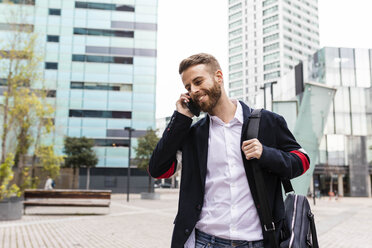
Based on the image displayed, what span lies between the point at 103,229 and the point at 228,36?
114658 millimetres

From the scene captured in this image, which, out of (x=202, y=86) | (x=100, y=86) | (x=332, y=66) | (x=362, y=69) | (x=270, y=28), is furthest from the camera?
(x=270, y=28)

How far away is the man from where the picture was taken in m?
1.84

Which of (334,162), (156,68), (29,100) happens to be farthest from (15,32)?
(334,162)

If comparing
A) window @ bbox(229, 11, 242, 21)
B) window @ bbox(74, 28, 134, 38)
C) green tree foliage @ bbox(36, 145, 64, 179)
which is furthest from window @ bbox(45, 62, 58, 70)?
window @ bbox(229, 11, 242, 21)

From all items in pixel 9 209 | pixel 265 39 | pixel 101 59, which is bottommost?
pixel 9 209

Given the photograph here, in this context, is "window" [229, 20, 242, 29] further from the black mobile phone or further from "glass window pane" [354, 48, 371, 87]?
the black mobile phone

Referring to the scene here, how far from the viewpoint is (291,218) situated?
186cm

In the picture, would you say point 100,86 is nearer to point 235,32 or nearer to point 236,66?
point 236,66

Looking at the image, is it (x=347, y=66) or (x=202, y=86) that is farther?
(x=347, y=66)

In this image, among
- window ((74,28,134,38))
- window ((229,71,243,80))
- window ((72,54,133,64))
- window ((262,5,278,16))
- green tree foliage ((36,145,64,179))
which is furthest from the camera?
window ((229,71,243,80))

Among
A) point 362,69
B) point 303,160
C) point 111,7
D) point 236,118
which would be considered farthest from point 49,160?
point 362,69

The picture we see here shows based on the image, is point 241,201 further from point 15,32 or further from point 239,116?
point 15,32

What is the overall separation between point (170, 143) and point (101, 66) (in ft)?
162

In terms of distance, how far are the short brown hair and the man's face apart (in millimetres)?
20
